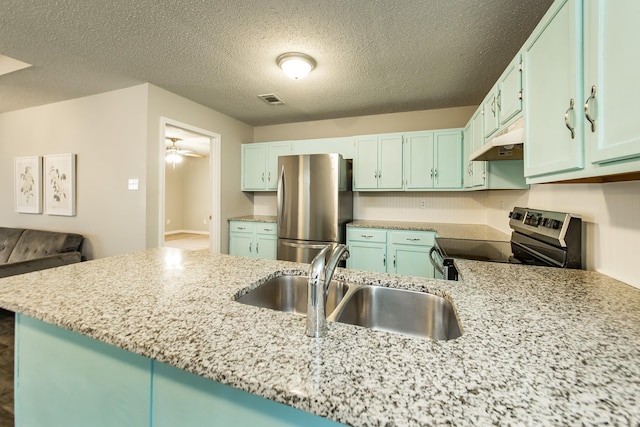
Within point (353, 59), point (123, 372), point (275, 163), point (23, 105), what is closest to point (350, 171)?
point (275, 163)

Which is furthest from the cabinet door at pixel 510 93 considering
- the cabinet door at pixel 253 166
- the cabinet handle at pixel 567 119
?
the cabinet door at pixel 253 166

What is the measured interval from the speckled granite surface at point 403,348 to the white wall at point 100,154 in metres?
1.97

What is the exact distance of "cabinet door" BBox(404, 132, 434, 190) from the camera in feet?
10.4

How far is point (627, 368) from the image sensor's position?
0.55 m

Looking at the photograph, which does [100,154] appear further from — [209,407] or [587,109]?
[587,109]

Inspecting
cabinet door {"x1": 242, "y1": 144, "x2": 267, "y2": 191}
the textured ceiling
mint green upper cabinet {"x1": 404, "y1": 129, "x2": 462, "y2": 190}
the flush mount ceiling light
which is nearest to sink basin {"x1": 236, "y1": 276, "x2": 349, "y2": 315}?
the textured ceiling

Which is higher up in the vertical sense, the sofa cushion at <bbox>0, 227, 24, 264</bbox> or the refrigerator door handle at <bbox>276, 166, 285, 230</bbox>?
the refrigerator door handle at <bbox>276, 166, 285, 230</bbox>

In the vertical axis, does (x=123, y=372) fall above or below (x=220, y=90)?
below

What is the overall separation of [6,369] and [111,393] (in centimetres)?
204

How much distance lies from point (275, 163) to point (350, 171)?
1101 millimetres

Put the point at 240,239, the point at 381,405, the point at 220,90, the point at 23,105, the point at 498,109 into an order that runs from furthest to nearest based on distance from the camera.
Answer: the point at 240,239, the point at 23,105, the point at 220,90, the point at 498,109, the point at 381,405

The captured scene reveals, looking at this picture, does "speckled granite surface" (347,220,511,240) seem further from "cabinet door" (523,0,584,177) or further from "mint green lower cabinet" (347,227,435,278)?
"cabinet door" (523,0,584,177)

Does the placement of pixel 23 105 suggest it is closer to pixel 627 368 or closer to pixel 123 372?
pixel 123 372

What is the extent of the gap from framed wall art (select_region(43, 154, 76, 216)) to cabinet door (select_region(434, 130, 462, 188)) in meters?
4.29
